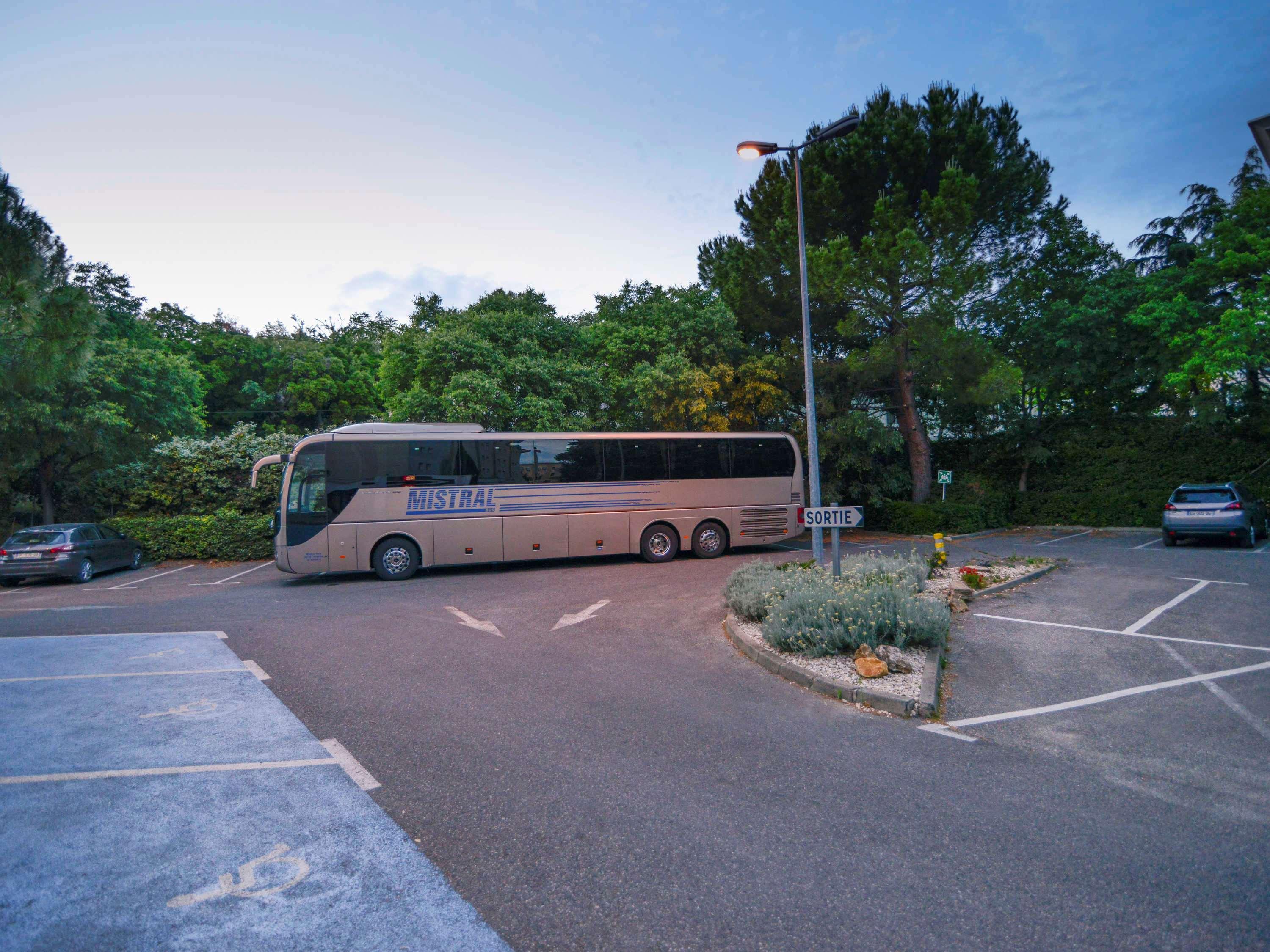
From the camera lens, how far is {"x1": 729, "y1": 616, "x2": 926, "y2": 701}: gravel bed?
606 cm

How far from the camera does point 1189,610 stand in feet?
31.6

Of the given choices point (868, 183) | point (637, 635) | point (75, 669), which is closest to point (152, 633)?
point (75, 669)

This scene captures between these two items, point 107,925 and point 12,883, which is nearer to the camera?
point 107,925

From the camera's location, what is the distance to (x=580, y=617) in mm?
10156

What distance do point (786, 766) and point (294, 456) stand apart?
42.7 feet

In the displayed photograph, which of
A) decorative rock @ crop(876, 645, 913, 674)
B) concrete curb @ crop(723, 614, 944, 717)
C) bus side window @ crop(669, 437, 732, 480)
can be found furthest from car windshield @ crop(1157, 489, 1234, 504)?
decorative rock @ crop(876, 645, 913, 674)

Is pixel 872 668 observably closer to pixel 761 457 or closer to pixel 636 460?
pixel 636 460

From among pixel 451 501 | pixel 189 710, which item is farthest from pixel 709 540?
pixel 189 710

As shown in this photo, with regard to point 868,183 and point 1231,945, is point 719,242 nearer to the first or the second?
point 868,183

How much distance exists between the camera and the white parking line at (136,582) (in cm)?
1484

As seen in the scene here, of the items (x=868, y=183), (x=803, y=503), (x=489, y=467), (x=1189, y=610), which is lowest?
(x=1189, y=610)

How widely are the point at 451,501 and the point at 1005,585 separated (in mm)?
11477

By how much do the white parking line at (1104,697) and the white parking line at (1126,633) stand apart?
0.74 metres

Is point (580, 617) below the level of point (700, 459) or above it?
below
